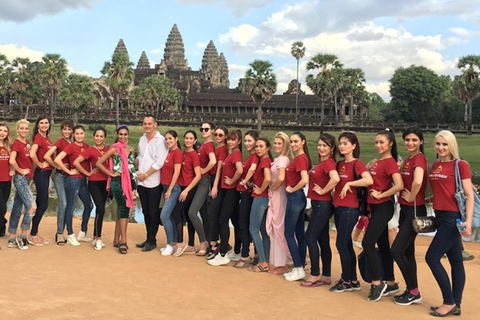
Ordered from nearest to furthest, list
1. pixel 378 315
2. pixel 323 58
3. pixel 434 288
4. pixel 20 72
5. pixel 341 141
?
1. pixel 378 315
2. pixel 341 141
3. pixel 434 288
4. pixel 323 58
5. pixel 20 72

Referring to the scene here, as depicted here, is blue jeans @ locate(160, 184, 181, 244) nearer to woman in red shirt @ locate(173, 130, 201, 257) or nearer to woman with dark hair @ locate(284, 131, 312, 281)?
woman in red shirt @ locate(173, 130, 201, 257)

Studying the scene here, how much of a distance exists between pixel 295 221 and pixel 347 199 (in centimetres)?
90

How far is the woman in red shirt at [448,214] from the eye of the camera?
5.36 meters

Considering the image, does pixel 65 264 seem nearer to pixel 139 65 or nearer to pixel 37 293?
pixel 37 293

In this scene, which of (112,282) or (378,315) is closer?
(378,315)

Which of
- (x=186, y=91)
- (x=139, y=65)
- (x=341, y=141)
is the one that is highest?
(x=139, y=65)

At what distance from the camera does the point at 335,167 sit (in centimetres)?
622

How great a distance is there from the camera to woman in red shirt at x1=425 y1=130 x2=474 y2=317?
536 centimetres

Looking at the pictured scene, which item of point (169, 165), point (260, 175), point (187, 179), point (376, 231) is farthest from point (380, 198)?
point (169, 165)

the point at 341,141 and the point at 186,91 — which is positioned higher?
the point at 186,91

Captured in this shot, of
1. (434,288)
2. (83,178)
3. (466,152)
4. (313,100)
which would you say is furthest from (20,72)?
(434,288)

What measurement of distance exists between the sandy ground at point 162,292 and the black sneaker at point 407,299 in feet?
0.25

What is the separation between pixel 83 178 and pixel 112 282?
240 centimetres

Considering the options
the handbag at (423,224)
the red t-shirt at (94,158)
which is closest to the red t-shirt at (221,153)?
the red t-shirt at (94,158)
